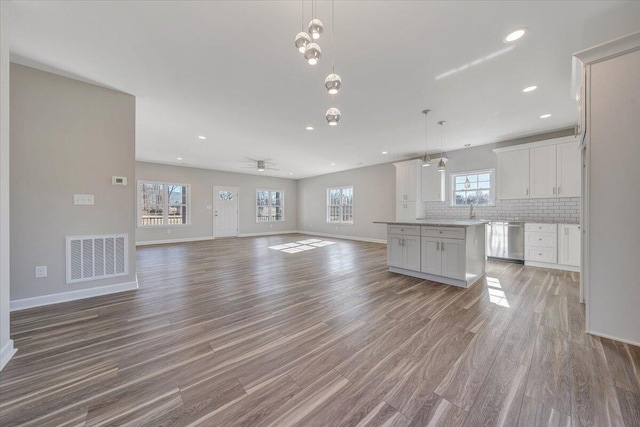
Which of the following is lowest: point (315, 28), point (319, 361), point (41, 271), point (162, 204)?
point (319, 361)

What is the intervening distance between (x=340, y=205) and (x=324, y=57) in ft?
24.8

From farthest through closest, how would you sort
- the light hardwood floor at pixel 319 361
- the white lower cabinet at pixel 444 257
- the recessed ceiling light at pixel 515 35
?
the white lower cabinet at pixel 444 257 < the recessed ceiling light at pixel 515 35 < the light hardwood floor at pixel 319 361

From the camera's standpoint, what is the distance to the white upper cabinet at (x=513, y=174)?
520 centimetres

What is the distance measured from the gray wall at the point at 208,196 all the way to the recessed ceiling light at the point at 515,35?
921 centimetres

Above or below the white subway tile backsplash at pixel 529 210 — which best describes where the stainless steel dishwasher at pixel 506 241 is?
below

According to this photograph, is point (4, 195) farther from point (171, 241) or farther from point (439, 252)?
point (171, 241)

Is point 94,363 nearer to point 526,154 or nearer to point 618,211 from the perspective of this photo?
point 618,211

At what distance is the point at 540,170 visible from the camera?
16.4ft

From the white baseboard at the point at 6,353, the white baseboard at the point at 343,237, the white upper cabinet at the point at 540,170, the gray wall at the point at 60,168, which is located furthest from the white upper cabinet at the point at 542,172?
the white baseboard at the point at 6,353

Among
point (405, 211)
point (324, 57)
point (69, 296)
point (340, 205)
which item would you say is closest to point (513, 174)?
point (405, 211)

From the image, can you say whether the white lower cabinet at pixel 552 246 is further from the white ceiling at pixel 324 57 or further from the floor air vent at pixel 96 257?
the floor air vent at pixel 96 257

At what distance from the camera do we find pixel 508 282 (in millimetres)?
3791

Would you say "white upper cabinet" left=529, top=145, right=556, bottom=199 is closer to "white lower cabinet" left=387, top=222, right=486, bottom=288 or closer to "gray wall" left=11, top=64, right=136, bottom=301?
"white lower cabinet" left=387, top=222, right=486, bottom=288

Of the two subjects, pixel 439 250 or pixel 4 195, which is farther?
pixel 439 250
